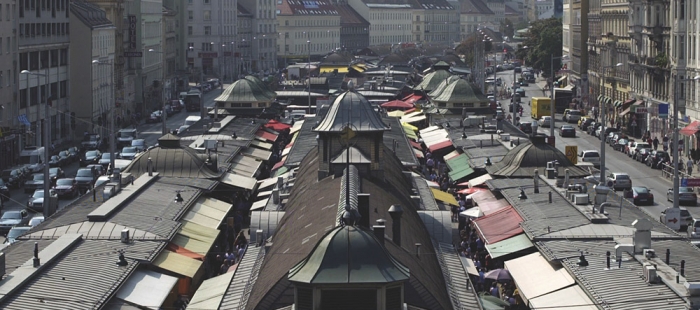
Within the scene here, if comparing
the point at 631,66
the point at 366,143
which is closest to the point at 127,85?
the point at 631,66

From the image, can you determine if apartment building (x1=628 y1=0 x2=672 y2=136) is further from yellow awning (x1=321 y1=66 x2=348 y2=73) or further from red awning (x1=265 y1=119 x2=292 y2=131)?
yellow awning (x1=321 y1=66 x2=348 y2=73)

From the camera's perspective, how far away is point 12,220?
57.9 metres

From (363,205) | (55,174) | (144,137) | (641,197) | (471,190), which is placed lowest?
(144,137)

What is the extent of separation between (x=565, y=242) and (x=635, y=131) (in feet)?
228

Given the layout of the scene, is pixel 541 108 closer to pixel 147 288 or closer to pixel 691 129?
pixel 691 129

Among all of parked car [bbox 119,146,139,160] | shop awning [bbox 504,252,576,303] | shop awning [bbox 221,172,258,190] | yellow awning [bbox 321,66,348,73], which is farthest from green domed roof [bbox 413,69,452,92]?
shop awning [bbox 504,252,576,303]

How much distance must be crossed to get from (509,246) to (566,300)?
9.84m

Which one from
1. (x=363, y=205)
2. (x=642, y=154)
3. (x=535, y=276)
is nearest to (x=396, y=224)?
(x=363, y=205)

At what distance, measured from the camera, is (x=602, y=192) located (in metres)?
51.2

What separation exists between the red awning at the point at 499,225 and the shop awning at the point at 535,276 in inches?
160

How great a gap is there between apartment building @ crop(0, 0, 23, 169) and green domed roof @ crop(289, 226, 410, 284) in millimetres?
65450

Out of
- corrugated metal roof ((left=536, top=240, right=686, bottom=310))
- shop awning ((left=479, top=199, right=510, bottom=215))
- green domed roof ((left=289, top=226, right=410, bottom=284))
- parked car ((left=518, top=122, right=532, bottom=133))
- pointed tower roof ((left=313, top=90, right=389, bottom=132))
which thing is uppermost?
pointed tower roof ((left=313, top=90, right=389, bottom=132))

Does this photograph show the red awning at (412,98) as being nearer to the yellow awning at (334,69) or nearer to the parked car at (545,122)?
the parked car at (545,122)

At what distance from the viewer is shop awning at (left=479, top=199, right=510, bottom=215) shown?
2200 inches
